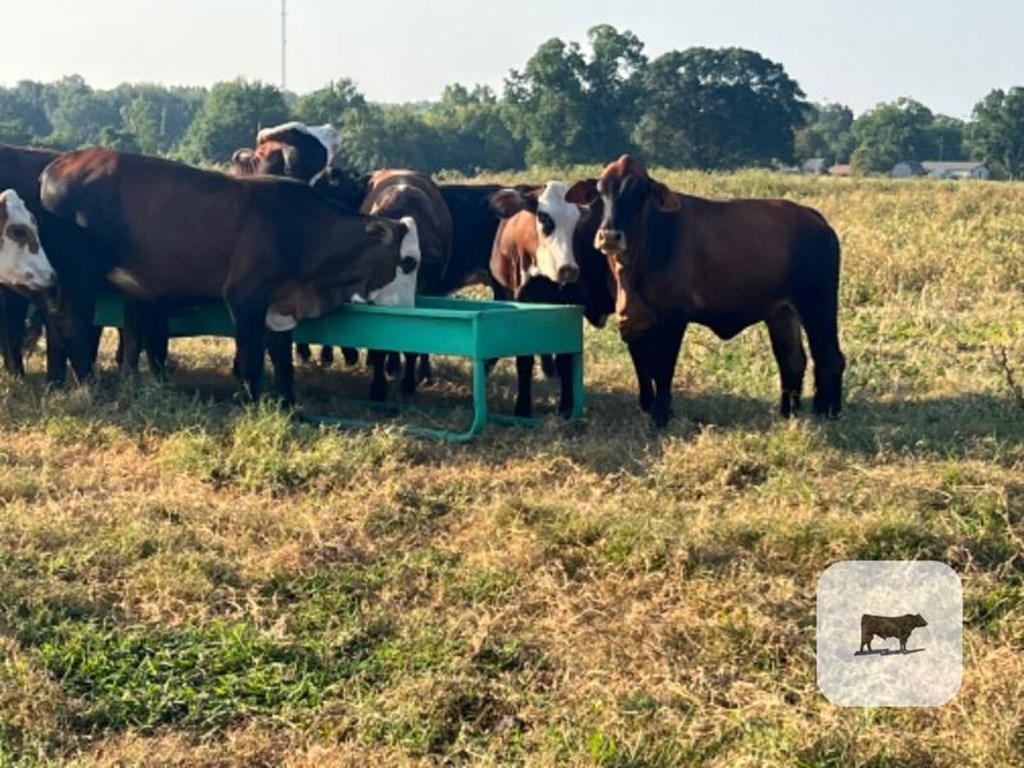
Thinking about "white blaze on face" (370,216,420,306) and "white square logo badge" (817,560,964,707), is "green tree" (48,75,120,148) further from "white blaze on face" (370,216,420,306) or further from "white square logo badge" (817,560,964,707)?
"white square logo badge" (817,560,964,707)

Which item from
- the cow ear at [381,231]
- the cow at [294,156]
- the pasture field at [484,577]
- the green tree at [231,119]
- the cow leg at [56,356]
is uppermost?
the green tree at [231,119]

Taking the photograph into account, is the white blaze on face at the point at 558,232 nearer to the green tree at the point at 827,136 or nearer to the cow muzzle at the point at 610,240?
the cow muzzle at the point at 610,240

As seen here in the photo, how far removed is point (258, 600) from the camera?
4688mm

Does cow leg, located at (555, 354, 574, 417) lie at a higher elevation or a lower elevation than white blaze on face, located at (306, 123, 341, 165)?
lower

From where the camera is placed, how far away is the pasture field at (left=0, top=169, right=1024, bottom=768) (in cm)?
375

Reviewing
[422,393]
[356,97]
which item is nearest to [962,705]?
[422,393]

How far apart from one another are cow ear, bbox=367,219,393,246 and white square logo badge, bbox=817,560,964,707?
4.00m

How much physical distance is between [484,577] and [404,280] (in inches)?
146

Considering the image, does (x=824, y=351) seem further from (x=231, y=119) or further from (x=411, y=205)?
(x=231, y=119)

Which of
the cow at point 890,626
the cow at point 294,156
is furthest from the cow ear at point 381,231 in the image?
the cow at point 890,626

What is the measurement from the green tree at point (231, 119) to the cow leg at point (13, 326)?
154ft

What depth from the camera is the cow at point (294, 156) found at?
1017 cm

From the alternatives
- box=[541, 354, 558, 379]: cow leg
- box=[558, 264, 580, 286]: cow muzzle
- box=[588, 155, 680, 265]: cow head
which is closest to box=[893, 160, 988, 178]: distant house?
box=[541, 354, 558, 379]: cow leg

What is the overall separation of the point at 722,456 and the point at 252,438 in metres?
2.26
